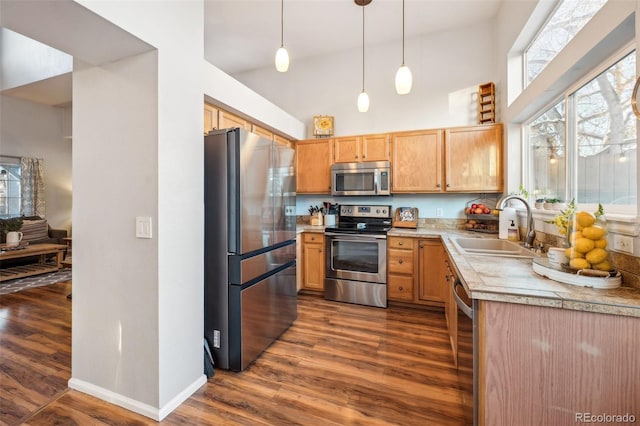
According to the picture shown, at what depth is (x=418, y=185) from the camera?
3438 millimetres

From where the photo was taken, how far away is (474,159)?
3.22 metres

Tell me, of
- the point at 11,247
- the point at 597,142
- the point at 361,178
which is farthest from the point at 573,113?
the point at 11,247

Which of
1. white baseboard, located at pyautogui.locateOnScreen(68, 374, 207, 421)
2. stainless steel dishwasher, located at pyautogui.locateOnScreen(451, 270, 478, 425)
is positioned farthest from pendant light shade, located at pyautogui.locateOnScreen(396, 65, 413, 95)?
white baseboard, located at pyautogui.locateOnScreen(68, 374, 207, 421)

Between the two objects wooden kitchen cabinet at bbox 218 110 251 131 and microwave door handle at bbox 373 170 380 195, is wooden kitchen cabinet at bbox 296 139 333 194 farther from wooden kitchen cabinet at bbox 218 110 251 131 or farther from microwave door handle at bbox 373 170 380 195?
wooden kitchen cabinet at bbox 218 110 251 131

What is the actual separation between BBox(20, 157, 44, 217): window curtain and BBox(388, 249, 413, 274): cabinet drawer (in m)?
6.90

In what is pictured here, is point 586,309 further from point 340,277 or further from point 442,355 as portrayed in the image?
point 340,277

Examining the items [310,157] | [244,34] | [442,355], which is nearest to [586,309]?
[442,355]

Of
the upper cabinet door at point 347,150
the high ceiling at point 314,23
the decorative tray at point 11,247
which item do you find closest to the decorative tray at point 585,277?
the upper cabinet door at point 347,150

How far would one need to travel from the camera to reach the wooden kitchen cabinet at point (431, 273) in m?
3.03

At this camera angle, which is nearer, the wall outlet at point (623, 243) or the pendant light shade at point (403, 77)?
the wall outlet at point (623, 243)

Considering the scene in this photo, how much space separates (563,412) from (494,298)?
1.60ft

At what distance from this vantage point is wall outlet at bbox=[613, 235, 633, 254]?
1.22 metres

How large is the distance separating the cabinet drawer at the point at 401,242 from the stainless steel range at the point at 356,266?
7cm

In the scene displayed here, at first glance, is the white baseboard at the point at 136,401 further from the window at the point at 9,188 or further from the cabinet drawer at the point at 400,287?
the window at the point at 9,188
